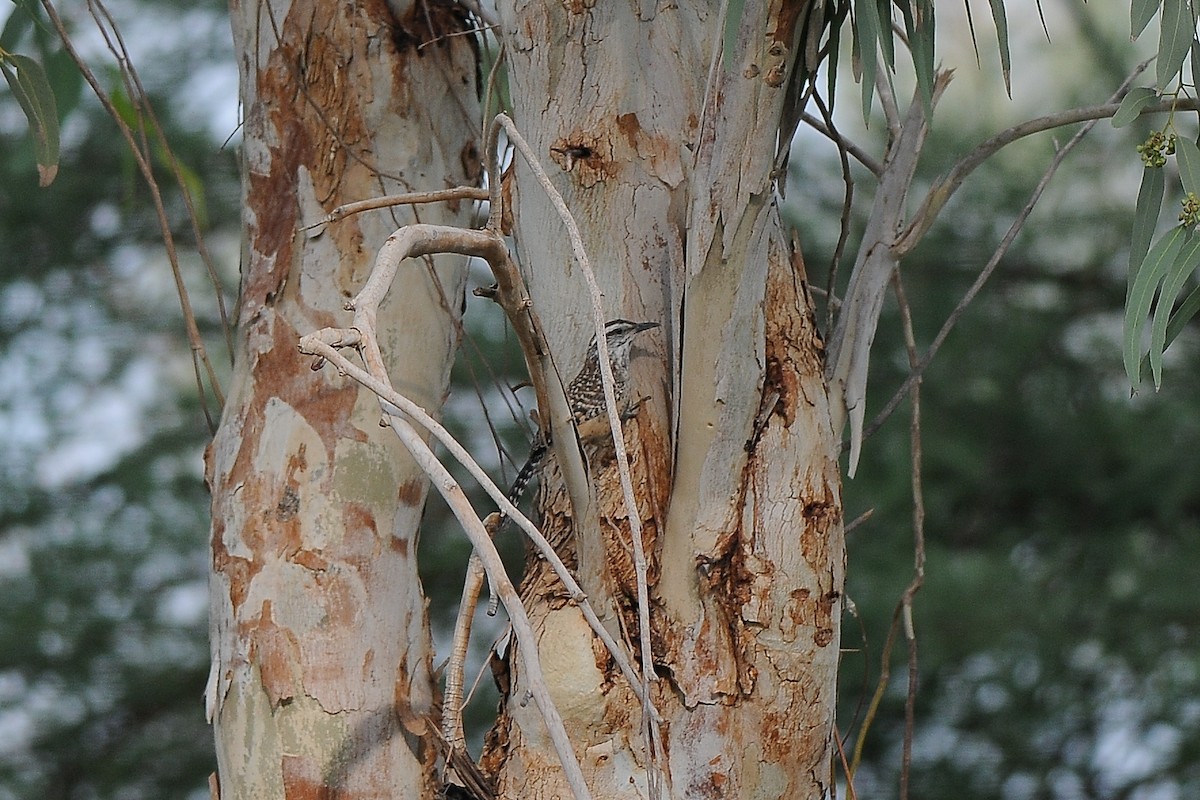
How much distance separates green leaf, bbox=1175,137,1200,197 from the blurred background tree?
1948 mm

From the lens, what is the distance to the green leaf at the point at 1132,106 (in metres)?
0.77

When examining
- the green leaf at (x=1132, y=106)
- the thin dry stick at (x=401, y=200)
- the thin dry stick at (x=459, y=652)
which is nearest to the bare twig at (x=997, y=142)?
the green leaf at (x=1132, y=106)

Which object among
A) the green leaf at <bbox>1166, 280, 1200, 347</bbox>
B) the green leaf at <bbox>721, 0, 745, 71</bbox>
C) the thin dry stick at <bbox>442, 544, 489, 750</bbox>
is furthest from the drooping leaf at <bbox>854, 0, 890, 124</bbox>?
the thin dry stick at <bbox>442, 544, 489, 750</bbox>

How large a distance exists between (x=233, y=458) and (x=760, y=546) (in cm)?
47

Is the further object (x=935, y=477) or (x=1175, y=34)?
(x=935, y=477)

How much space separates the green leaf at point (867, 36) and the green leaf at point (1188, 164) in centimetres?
21

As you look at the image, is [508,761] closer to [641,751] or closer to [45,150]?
[641,751]

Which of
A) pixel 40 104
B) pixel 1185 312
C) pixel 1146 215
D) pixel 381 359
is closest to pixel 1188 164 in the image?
pixel 1146 215

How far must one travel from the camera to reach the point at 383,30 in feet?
3.60

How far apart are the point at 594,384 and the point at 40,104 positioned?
1.88 feet

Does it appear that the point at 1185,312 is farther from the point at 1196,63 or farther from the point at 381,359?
the point at 381,359

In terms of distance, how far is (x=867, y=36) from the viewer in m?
0.84

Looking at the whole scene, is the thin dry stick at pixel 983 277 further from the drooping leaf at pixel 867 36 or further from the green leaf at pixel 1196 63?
the drooping leaf at pixel 867 36

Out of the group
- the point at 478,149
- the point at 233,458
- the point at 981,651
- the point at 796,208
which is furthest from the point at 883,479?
the point at 233,458
